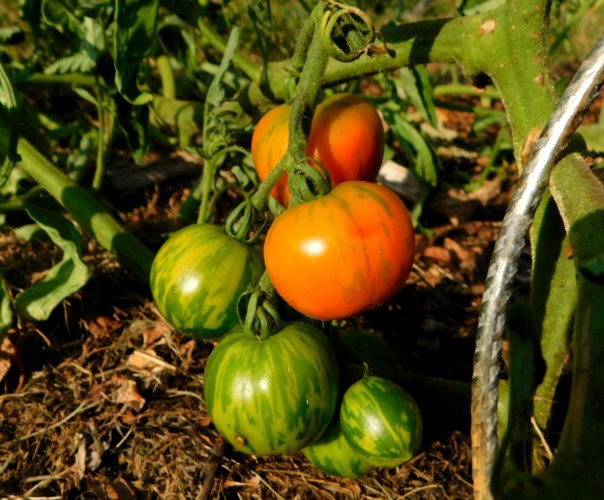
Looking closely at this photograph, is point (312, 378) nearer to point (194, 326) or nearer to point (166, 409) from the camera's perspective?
point (194, 326)

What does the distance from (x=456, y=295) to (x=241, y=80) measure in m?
0.90

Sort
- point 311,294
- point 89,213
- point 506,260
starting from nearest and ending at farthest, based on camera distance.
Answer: point 506,260 < point 311,294 < point 89,213

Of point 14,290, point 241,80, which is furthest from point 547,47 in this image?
point 14,290

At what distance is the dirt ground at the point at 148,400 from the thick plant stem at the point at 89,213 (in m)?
0.17

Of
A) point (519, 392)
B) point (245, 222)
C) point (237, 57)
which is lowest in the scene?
point (519, 392)

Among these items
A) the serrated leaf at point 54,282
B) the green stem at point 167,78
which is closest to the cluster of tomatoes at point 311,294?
the serrated leaf at point 54,282

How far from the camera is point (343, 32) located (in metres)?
1.02

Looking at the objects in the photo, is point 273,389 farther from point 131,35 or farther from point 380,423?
point 131,35

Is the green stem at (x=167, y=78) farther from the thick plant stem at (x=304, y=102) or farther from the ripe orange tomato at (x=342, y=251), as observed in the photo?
the ripe orange tomato at (x=342, y=251)

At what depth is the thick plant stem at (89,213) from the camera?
1639 mm

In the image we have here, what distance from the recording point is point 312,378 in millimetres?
1134

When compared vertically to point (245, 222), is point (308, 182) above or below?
above

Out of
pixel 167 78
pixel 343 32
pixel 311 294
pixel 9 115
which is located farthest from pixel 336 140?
pixel 167 78

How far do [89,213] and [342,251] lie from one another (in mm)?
940
